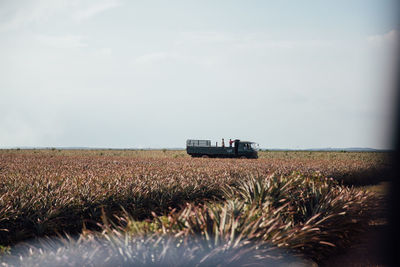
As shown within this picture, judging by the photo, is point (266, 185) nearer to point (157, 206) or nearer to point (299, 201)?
point (299, 201)

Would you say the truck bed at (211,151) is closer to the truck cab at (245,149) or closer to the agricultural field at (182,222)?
the truck cab at (245,149)

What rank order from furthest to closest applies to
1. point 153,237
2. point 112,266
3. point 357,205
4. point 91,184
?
point 91,184
point 357,205
point 153,237
point 112,266

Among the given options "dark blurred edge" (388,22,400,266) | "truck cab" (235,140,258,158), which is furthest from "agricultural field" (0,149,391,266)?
"truck cab" (235,140,258,158)

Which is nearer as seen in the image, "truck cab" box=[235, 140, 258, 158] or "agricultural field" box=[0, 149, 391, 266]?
"agricultural field" box=[0, 149, 391, 266]

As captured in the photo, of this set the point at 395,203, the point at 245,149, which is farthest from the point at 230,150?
the point at 395,203

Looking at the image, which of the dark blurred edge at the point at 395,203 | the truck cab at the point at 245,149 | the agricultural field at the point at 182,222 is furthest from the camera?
the truck cab at the point at 245,149

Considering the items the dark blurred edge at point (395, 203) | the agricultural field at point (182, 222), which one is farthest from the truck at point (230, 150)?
the dark blurred edge at point (395, 203)

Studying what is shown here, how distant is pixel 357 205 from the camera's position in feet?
30.3

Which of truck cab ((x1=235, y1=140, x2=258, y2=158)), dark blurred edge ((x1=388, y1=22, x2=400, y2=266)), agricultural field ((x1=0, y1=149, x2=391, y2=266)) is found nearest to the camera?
agricultural field ((x1=0, y1=149, x2=391, y2=266))

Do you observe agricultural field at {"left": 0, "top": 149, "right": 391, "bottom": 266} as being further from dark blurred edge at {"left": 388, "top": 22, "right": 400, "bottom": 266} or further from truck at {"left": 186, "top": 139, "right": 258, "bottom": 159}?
truck at {"left": 186, "top": 139, "right": 258, "bottom": 159}

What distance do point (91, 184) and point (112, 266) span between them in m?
6.57

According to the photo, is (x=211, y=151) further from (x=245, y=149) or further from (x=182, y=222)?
(x=182, y=222)

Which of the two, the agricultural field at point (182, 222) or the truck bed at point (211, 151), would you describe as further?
the truck bed at point (211, 151)

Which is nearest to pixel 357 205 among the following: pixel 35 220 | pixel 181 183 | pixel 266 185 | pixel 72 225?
pixel 266 185
